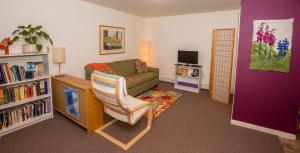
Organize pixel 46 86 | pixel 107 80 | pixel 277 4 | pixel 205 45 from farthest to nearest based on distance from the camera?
1. pixel 205 45
2. pixel 46 86
3. pixel 277 4
4. pixel 107 80

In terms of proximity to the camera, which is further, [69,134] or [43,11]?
[43,11]

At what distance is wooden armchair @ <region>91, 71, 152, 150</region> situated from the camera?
6.91 ft

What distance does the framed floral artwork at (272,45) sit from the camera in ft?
7.93

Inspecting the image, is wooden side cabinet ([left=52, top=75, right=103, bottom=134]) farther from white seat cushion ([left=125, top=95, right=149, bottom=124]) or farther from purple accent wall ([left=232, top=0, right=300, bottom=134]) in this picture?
purple accent wall ([left=232, top=0, right=300, bottom=134])

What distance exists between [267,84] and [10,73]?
3.98 m

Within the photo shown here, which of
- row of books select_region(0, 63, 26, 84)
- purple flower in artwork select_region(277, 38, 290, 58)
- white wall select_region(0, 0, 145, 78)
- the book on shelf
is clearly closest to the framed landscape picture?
white wall select_region(0, 0, 145, 78)

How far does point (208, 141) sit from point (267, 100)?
3.90 feet

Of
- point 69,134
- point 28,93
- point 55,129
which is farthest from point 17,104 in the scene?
point 69,134

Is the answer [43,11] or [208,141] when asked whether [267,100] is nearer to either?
[208,141]

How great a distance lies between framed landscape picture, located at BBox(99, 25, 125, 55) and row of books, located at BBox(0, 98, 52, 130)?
1.93 m

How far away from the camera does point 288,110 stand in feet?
8.30

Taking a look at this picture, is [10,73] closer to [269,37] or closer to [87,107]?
[87,107]

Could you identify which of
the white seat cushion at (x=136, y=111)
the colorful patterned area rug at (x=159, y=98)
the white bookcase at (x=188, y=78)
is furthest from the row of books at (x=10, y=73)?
the white bookcase at (x=188, y=78)

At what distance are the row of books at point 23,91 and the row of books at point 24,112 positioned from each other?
147 mm
